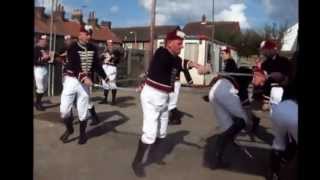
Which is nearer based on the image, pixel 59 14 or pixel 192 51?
pixel 59 14

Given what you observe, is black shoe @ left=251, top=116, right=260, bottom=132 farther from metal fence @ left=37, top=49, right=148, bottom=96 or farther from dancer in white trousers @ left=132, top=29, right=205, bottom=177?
metal fence @ left=37, top=49, right=148, bottom=96

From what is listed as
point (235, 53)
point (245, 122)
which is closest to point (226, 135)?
point (245, 122)

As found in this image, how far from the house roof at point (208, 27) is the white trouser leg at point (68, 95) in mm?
1295

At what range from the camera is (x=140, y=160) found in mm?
3021

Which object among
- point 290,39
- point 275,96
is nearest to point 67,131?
point 275,96

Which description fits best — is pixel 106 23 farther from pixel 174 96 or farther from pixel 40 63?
pixel 174 96

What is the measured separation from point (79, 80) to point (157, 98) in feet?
2.33

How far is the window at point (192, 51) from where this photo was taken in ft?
8.40

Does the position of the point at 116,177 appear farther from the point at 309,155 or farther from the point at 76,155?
the point at 309,155

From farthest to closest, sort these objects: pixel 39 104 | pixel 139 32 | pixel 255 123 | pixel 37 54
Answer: pixel 255 123 → pixel 39 104 → pixel 139 32 → pixel 37 54

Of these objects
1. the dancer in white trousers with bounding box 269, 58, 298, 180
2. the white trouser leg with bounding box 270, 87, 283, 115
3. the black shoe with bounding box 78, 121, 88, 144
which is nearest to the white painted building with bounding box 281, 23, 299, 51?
the dancer in white trousers with bounding box 269, 58, 298, 180

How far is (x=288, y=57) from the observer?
196 centimetres

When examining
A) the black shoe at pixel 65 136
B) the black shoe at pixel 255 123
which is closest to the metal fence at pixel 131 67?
the black shoe at pixel 65 136

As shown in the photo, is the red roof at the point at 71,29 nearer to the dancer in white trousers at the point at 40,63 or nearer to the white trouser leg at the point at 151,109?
the dancer in white trousers at the point at 40,63
